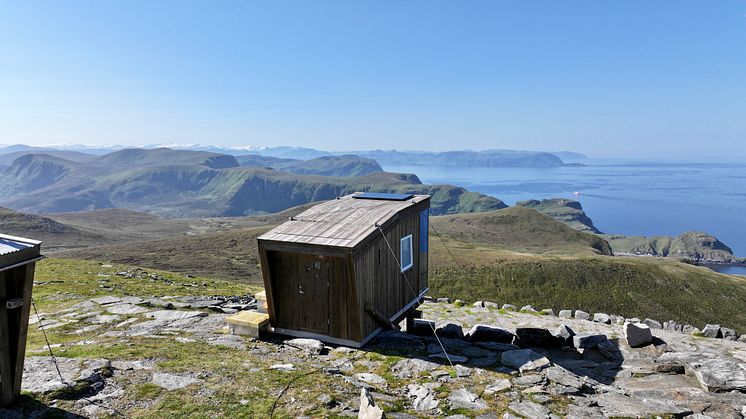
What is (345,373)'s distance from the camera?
11633 millimetres

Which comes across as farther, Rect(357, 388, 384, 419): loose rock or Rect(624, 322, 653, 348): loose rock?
Rect(624, 322, 653, 348): loose rock

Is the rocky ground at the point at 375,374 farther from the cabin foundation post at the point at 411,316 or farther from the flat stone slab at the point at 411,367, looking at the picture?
the cabin foundation post at the point at 411,316

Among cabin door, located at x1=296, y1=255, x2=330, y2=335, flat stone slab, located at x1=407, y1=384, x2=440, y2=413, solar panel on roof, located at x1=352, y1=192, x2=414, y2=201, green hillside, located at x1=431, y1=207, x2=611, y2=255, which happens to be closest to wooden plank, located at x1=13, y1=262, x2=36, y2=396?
cabin door, located at x1=296, y1=255, x2=330, y2=335

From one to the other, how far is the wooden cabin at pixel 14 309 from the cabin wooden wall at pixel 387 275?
8.14m

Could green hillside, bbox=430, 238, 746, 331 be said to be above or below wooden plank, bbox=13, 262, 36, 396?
below

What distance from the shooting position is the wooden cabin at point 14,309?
788 cm

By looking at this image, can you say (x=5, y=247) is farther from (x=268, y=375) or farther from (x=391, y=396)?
(x=391, y=396)

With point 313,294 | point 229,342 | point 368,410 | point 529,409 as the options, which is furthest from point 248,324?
point 529,409

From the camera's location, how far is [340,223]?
15.3 meters

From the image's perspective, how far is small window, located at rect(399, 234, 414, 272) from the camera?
16562 mm

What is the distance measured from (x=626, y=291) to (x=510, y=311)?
27325 millimetres

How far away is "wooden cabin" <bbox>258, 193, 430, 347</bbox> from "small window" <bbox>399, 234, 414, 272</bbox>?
43mm

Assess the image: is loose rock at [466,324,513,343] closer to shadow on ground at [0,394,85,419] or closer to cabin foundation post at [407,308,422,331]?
cabin foundation post at [407,308,422,331]

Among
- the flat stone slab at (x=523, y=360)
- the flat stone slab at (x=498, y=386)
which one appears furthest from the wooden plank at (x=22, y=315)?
the flat stone slab at (x=523, y=360)
